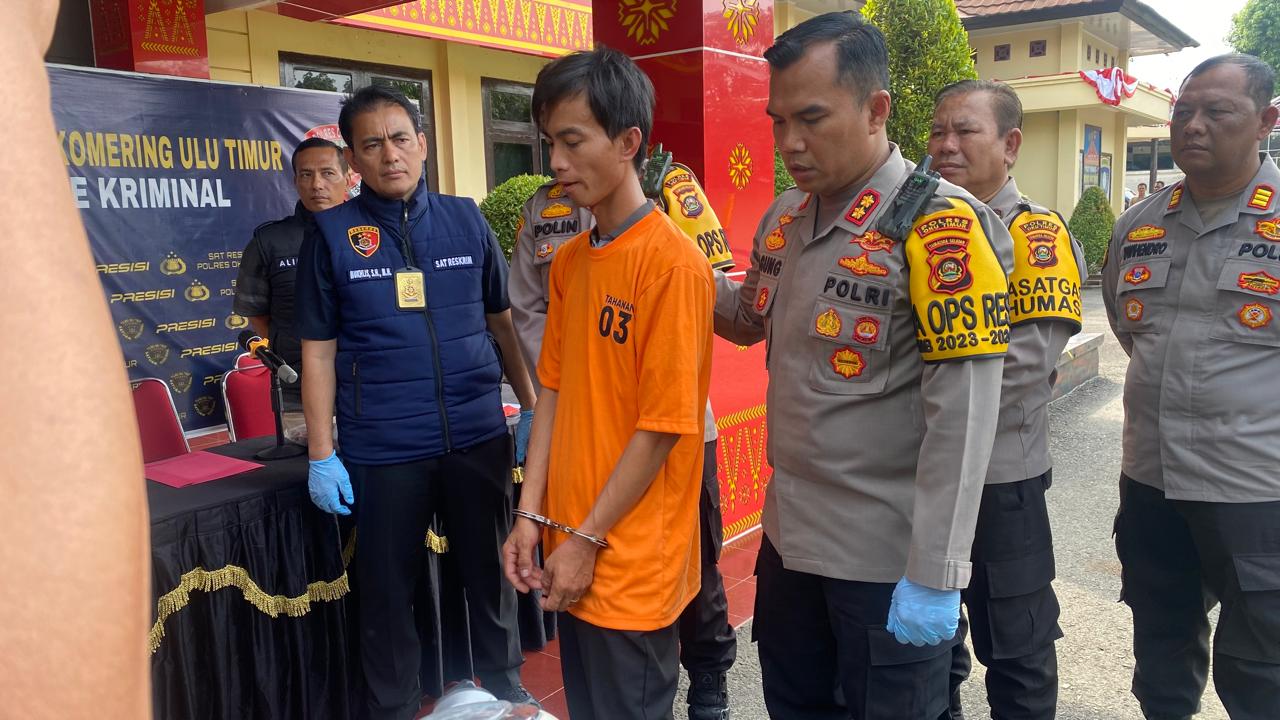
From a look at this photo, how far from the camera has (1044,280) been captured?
7.86ft

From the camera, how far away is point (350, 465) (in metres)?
2.65

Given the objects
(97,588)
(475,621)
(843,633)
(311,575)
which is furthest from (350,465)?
(97,588)

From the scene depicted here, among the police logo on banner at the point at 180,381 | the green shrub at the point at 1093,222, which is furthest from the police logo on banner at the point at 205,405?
the green shrub at the point at 1093,222

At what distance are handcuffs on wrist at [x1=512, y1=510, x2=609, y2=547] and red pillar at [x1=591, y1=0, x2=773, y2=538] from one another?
208 centimetres

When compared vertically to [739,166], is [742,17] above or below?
above

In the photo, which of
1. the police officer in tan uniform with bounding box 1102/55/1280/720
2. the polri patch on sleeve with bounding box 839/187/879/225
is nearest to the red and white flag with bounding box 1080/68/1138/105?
the police officer in tan uniform with bounding box 1102/55/1280/720

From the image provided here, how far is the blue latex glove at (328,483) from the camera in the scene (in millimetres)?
2539

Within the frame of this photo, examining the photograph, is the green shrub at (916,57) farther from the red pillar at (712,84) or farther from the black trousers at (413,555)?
the black trousers at (413,555)

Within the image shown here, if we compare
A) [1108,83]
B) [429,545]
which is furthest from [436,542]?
[1108,83]

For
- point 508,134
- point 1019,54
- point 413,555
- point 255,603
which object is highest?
point 1019,54

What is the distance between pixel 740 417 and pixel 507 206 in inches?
166

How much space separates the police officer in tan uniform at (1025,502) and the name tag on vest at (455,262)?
1.61 metres

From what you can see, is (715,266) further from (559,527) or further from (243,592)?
(243,592)

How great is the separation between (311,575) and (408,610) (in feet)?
1.11
